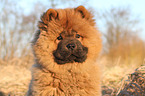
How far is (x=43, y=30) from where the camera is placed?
3105 mm

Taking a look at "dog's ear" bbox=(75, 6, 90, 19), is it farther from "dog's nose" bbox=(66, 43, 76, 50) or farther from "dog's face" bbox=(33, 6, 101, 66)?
"dog's nose" bbox=(66, 43, 76, 50)

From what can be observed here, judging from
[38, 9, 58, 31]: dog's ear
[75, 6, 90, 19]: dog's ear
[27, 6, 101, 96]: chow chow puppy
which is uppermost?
[75, 6, 90, 19]: dog's ear

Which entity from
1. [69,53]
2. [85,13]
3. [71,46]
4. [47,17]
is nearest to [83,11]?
[85,13]

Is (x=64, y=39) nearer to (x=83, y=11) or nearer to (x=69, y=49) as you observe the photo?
(x=69, y=49)

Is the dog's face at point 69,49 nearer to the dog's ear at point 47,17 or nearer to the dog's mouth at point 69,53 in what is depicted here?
the dog's mouth at point 69,53

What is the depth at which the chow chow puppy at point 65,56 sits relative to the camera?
2.82 meters

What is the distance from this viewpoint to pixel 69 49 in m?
2.83

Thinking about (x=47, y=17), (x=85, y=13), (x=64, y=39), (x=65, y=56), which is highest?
(x=85, y=13)

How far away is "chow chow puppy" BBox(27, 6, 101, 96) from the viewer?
111 inches

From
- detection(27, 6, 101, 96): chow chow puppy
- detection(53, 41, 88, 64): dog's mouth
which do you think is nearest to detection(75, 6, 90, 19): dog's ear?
detection(27, 6, 101, 96): chow chow puppy

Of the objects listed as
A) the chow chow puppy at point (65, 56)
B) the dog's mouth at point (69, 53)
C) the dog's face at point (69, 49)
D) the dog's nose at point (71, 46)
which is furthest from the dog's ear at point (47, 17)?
the dog's nose at point (71, 46)

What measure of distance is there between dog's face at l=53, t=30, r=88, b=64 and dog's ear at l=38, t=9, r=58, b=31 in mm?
390

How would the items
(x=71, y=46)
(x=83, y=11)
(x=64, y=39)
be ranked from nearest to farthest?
(x=71, y=46) → (x=64, y=39) → (x=83, y=11)

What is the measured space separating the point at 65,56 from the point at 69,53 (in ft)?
0.29
